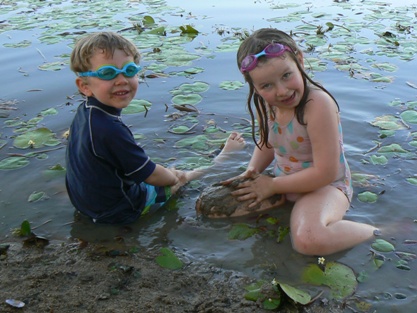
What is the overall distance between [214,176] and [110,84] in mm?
1173

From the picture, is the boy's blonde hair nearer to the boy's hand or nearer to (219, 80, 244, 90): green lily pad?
the boy's hand

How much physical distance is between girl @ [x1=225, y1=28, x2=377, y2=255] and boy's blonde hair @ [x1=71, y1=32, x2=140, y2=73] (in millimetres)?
673

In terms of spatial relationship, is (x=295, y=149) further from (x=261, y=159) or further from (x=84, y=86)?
(x=84, y=86)

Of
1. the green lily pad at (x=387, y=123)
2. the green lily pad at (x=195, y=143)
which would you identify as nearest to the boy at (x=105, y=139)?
the green lily pad at (x=195, y=143)

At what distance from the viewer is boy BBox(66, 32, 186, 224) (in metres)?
2.86

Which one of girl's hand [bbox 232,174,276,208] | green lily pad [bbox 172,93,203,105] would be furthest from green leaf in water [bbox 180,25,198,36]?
girl's hand [bbox 232,174,276,208]

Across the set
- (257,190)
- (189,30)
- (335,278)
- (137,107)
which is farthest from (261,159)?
(189,30)

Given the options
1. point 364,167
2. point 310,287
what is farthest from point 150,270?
point 364,167

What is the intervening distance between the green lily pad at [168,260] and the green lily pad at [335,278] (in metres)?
0.67

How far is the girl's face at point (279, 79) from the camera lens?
112 inches

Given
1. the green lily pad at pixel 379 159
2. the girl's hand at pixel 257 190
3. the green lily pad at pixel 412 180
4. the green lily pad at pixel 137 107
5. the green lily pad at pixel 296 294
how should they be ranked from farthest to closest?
the green lily pad at pixel 137 107, the green lily pad at pixel 379 159, the green lily pad at pixel 412 180, the girl's hand at pixel 257 190, the green lily pad at pixel 296 294

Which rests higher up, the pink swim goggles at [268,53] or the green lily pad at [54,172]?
the pink swim goggles at [268,53]

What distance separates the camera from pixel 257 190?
10.6 feet

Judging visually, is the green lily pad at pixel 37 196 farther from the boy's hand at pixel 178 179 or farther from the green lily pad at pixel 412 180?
the green lily pad at pixel 412 180
